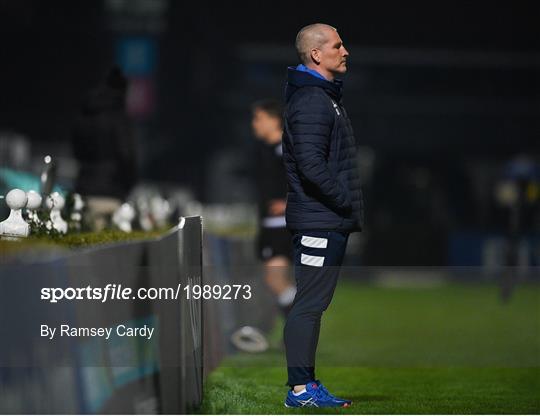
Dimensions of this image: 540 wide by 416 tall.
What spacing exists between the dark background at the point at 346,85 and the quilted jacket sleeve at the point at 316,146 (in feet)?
88.1

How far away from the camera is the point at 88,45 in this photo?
132 ft

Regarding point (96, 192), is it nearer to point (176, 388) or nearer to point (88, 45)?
point (176, 388)

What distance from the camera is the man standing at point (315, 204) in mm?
8969

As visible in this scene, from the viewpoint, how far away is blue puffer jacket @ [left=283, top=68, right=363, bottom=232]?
8.86m

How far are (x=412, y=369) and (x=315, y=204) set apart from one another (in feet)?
11.5

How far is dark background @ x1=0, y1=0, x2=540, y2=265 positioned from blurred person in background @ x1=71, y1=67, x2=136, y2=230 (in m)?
21.3

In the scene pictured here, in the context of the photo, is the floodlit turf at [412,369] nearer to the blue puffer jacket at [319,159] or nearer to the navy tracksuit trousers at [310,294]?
the navy tracksuit trousers at [310,294]

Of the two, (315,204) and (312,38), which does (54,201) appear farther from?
(312,38)

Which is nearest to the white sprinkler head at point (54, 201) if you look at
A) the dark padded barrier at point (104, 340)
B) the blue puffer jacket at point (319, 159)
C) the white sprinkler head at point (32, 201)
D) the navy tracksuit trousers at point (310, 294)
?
the white sprinkler head at point (32, 201)

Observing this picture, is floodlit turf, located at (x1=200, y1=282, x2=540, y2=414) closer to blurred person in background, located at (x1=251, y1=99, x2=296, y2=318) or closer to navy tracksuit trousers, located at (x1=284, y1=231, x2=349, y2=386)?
navy tracksuit trousers, located at (x1=284, y1=231, x2=349, y2=386)

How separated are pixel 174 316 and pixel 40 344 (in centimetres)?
129

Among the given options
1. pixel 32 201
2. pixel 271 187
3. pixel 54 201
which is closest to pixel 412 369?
pixel 271 187

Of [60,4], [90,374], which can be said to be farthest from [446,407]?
[60,4]

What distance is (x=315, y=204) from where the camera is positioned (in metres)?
9.01
